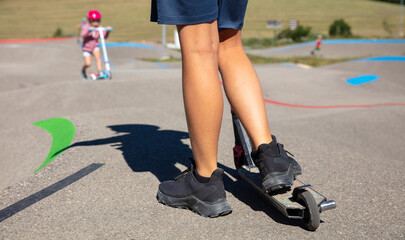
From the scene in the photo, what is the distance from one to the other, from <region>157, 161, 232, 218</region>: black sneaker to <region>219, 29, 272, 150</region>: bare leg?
0.29 meters

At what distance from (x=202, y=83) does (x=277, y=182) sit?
1.97 ft

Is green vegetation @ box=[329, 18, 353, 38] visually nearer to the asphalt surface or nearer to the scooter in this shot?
the asphalt surface

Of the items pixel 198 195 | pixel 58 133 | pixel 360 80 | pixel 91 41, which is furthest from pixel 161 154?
pixel 360 80

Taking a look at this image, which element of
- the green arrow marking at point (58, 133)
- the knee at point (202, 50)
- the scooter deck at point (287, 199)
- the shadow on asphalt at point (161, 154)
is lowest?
the green arrow marking at point (58, 133)

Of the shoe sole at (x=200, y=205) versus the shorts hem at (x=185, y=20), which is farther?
the shoe sole at (x=200, y=205)

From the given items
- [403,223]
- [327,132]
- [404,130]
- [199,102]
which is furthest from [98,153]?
[404,130]

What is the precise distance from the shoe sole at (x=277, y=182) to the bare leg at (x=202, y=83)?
1.03 feet

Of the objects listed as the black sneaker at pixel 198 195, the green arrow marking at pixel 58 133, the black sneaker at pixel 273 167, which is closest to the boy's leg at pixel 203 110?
the black sneaker at pixel 198 195

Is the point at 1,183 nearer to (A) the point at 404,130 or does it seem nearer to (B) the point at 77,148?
(B) the point at 77,148

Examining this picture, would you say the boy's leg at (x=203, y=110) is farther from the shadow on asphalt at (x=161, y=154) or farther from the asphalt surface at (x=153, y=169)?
the shadow on asphalt at (x=161, y=154)

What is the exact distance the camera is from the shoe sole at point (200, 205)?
1934mm

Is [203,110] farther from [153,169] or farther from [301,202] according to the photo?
[153,169]

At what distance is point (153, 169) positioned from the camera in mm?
2674

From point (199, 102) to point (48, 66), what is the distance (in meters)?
13.2
